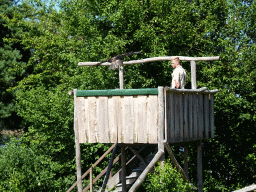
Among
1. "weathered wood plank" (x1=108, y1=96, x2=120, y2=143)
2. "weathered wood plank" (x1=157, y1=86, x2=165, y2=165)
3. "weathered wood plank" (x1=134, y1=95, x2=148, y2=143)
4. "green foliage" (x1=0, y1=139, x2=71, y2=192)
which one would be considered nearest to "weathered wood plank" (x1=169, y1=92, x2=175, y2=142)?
"weathered wood plank" (x1=157, y1=86, x2=165, y2=165)

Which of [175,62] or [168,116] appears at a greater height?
[175,62]

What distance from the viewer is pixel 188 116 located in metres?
11.0

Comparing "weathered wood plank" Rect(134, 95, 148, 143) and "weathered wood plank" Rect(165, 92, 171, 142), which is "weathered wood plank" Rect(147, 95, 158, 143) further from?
"weathered wood plank" Rect(165, 92, 171, 142)

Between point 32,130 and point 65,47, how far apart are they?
391cm

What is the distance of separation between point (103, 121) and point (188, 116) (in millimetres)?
2299

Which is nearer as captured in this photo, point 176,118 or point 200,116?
point 176,118

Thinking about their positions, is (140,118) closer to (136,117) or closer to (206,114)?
(136,117)

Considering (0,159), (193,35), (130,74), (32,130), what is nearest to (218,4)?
(193,35)

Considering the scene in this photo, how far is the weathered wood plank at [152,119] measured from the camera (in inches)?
380

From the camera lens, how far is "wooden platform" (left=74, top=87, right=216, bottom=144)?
9.72 meters

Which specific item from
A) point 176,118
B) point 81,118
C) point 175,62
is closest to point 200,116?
point 176,118

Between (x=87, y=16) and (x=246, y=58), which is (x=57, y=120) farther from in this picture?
(x=246, y=58)

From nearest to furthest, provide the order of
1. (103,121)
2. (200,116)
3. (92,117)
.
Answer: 1. (103,121)
2. (92,117)
3. (200,116)

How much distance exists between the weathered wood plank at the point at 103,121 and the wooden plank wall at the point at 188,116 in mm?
1491
